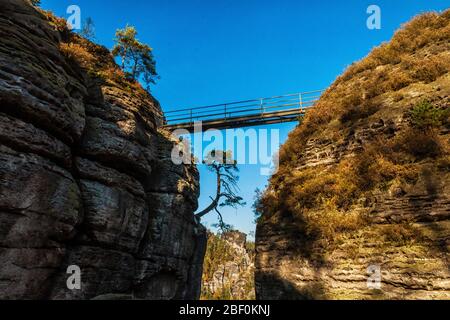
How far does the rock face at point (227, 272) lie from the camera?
11194 centimetres

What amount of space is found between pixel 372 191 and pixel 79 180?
1451cm

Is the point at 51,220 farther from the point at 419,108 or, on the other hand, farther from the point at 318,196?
the point at 419,108

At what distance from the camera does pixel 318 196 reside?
35.2ft

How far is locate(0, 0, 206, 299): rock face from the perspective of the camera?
37.1 feet

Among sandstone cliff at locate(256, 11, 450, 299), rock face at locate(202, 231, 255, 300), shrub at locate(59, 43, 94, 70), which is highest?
shrub at locate(59, 43, 94, 70)

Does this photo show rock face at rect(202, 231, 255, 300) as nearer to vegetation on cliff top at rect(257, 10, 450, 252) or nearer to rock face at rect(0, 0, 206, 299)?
rock face at rect(0, 0, 206, 299)

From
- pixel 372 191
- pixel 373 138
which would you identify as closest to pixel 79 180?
pixel 372 191

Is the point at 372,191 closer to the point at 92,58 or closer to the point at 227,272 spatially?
the point at 92,58

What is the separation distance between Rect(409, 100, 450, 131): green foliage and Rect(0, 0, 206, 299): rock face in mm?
15336

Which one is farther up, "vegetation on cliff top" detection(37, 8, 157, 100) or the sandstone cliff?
"vegetation on cliff top" detection(37, 8, 157, 100)

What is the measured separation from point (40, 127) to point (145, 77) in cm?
2252

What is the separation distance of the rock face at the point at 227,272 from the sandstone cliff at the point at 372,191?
334 feet

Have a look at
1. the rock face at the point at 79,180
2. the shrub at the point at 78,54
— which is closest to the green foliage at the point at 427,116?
the rock face at the point at 79,180

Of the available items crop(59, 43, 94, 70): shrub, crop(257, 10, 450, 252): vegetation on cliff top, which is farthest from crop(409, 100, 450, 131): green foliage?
crop(59, 43, 94, 70): shrub
